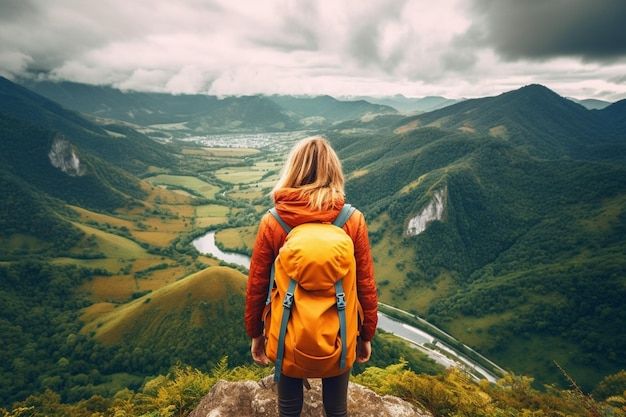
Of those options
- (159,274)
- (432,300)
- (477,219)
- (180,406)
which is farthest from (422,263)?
(180,406)

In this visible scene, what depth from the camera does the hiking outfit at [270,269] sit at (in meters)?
4.70

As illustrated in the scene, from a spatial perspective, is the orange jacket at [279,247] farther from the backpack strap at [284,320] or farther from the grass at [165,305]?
the grass at [165,305]

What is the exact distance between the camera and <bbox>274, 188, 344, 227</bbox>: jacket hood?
4.56 metres

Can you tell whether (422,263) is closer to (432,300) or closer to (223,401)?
(432,300)

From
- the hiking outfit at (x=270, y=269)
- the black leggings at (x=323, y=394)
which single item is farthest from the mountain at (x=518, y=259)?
the hiking outfit at (x=270, y=269)

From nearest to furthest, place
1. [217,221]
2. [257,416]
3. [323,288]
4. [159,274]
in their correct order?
[323,288], [257,416], [159,274], [217,221]

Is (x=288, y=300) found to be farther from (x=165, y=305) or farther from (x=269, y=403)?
(x=165, y=305)

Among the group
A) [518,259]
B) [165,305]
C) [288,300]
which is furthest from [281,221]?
[518,259]

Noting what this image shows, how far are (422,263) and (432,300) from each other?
24354 millimetres

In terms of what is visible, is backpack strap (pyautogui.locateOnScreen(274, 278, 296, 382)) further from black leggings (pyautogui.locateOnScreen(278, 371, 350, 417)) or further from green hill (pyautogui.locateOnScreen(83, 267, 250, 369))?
green hill (pyautogui.locateOnScreen(83, 267, 250, 369))

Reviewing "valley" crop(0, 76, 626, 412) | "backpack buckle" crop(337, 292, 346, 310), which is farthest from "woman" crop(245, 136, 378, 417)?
"valley" crop(0, 76, 626, 412)

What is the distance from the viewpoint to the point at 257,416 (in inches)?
310

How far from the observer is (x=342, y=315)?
4227mm

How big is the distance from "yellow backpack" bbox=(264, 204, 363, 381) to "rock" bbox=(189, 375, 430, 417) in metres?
4.53
